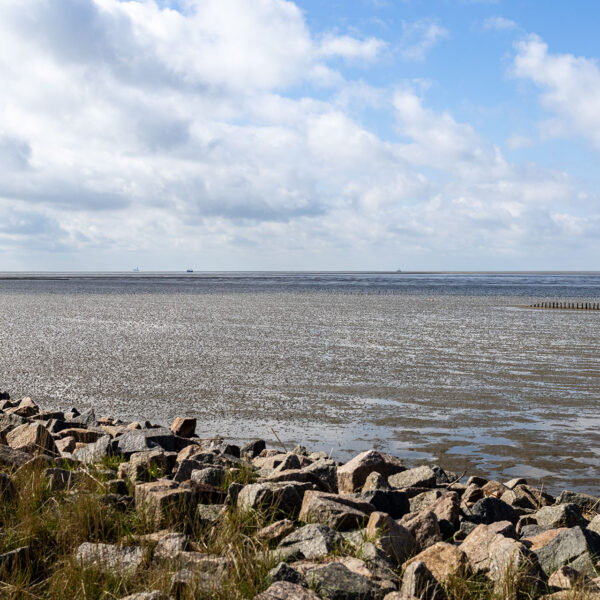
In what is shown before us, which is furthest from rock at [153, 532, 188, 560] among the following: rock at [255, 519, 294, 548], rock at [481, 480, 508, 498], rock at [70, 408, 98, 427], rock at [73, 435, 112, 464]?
rock at [70, 408, 98, 427]

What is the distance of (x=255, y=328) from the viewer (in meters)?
30.7

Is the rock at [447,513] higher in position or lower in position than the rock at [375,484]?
lower

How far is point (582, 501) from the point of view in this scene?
800 cm

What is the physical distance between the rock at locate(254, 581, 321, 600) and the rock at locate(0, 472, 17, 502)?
2674mm

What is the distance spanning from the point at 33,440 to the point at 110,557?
3865 millimetres

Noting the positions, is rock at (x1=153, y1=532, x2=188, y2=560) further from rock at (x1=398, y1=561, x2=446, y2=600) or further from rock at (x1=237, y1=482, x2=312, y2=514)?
rock at (x1=398, y1=561, x2=446, y2=600)

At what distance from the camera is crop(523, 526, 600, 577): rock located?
4.91 meters

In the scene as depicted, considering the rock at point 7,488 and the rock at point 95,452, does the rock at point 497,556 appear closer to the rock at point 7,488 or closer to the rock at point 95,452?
the rock at point 7,488

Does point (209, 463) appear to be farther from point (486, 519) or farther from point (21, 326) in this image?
point (21, 326)

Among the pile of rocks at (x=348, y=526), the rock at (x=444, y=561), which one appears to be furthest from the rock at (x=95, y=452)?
the rock at (x=444, y=561)

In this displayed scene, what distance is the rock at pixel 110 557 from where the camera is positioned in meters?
4.54

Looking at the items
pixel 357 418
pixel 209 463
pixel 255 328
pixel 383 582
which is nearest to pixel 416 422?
pixel 357 418

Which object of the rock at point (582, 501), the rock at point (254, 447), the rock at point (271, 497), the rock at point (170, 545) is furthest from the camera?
the rock at point (254, 447)

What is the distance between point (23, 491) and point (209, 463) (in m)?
2.48
